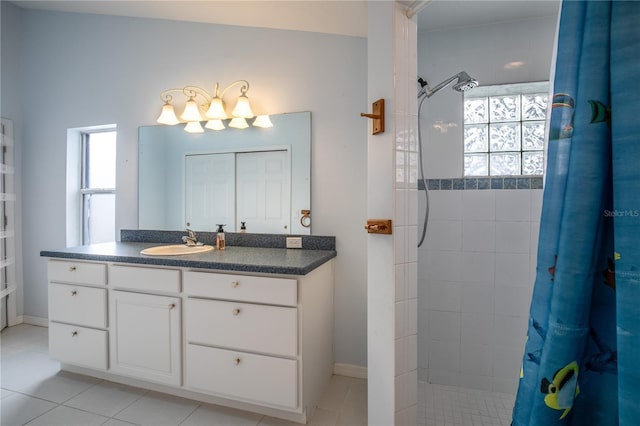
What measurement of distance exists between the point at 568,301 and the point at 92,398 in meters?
2.41

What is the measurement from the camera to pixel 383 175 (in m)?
1.31

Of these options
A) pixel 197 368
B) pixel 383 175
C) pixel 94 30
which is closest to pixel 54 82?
pixel 94 30

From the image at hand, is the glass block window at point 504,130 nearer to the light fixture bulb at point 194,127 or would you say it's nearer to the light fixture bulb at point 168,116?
the light fixture bulb at point 194,127

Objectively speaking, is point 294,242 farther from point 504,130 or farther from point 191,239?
point 504,130

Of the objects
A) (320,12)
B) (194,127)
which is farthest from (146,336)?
(320,12)

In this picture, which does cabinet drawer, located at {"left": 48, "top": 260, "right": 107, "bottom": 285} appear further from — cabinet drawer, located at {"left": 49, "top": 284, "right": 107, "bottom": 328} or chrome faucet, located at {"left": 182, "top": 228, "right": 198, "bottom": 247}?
chrome faucet, located at {"left": 182, "top": 228, "right": 198, "bottom": 247}

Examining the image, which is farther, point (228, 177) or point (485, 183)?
point (228, 177)

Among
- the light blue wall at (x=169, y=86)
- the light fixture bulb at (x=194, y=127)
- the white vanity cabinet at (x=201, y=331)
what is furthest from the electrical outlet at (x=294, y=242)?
the light fixture bulb at (x=194, y=127)

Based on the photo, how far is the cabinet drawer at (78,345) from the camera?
1.82 meters

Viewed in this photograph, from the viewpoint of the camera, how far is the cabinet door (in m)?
1.65

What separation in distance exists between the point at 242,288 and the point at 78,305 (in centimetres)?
124

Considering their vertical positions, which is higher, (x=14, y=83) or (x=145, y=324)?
(x=14, y=83)

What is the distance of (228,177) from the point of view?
7.27 feet

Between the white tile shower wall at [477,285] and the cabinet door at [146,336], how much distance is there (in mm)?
1551
